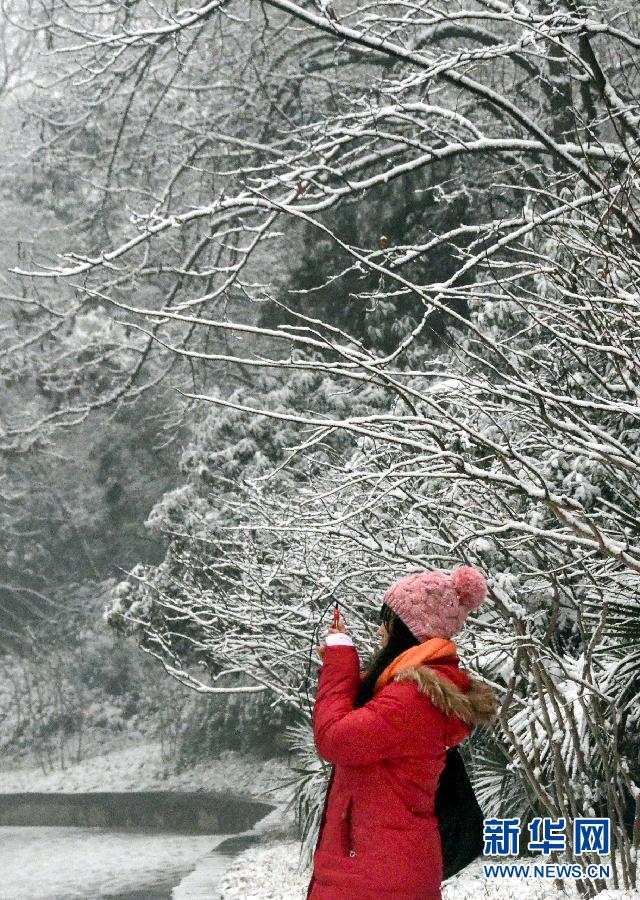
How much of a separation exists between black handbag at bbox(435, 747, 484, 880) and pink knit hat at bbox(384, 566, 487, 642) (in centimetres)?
40

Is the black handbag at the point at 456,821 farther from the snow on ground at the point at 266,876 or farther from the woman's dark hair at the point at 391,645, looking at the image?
the snow on ground at the point at 266,876

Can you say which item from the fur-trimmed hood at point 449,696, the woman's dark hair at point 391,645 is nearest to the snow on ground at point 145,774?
the woman's dark hair at point 391,645

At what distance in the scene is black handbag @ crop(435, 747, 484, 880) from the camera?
11.0 ft

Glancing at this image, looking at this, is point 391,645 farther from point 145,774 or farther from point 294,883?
point 145,774

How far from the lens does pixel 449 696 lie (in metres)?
3.10

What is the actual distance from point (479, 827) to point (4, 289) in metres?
22.4

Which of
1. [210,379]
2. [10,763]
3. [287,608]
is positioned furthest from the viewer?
[10,763]

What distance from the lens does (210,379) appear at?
842 inches

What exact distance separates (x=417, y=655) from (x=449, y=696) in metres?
0.16

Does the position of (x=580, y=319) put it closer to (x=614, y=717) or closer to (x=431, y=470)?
(x=431, y=470)

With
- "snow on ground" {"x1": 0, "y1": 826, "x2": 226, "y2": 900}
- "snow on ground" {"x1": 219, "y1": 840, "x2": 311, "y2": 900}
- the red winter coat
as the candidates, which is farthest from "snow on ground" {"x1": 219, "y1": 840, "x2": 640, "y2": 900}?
the red winter coat

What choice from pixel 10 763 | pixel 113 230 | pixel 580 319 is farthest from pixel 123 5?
pixel 10 763

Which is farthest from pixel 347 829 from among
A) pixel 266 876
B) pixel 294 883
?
pixel 266 876
